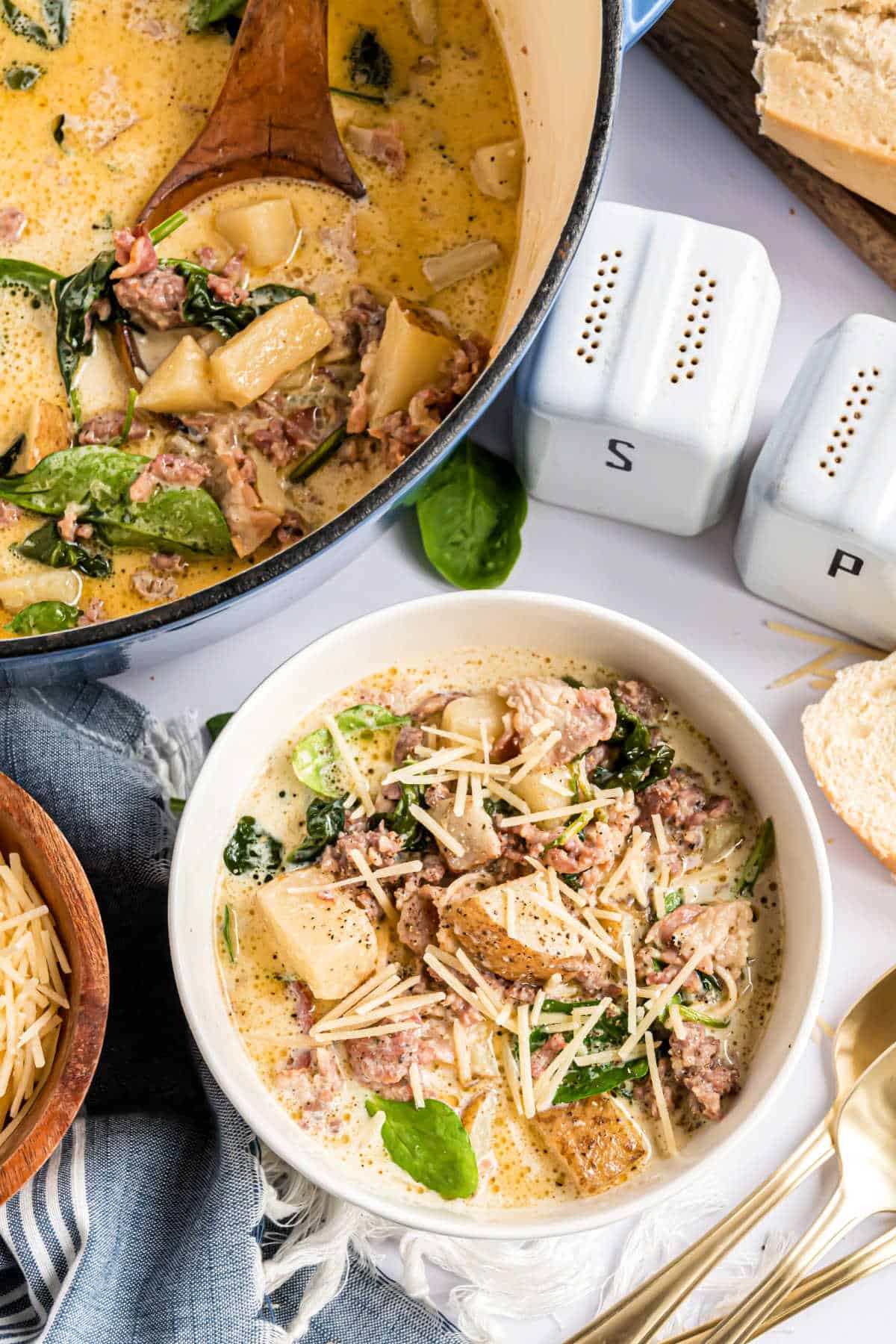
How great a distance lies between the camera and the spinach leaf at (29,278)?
2.29 metres

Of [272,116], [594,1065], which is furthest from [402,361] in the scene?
[594,1065]

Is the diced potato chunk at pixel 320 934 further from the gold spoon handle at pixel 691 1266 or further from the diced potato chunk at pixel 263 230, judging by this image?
the diced potato chunk at pixel 263 230

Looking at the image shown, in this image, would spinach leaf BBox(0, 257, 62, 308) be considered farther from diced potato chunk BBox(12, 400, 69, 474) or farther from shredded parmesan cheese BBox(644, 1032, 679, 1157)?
shredded parmesan cheese BBox(644, 1032, 679, 1157)

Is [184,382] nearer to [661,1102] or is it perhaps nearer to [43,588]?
[43,588]

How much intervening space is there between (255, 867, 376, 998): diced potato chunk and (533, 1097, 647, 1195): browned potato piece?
357mm

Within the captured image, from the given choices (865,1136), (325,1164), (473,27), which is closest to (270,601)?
(325,1164)

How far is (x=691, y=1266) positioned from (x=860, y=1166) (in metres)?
0.33

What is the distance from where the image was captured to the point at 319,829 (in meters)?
2.09

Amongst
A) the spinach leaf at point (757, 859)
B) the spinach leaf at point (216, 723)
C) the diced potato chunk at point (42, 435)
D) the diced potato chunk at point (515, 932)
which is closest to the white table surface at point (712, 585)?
the spinach leaf at point (216, 723)

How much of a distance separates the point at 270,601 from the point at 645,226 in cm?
85

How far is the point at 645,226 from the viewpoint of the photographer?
218 cm

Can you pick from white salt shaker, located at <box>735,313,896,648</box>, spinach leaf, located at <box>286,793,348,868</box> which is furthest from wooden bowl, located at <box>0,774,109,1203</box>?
white salt shaker, located at <box>735,313,896,648</box>

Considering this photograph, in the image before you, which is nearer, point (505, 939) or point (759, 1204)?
point (505, 939)

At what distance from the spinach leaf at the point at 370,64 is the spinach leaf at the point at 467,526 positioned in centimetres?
65
